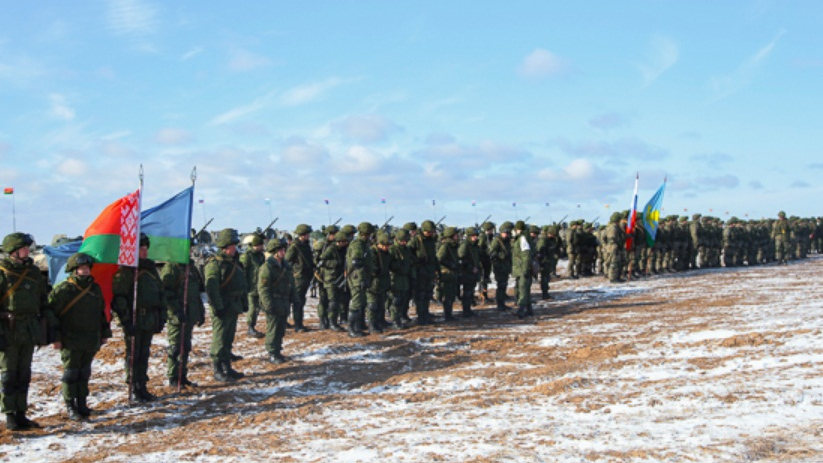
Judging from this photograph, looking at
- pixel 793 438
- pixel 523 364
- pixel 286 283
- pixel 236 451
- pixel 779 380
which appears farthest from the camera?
pixel 286 283

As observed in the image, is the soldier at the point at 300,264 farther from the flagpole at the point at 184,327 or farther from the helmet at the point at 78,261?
the helmet at the point at 78,261

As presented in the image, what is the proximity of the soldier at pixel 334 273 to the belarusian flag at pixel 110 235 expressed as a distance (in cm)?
499

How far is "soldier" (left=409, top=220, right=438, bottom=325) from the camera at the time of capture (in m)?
14.6

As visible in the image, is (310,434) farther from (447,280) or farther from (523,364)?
(447,280)

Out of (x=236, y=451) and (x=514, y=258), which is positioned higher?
(x=514, y=258)

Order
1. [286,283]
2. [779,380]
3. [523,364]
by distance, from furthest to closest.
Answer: [286,283] → [523,364] → [779,380]

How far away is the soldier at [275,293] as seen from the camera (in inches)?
411

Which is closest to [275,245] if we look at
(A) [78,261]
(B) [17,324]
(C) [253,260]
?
(C) [253,260]

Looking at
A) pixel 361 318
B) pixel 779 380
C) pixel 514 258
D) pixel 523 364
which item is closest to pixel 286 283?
pixel 361 318

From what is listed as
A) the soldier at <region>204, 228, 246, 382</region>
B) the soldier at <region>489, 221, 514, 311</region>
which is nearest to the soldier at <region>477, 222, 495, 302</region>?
the soldier at <region>489, 221, 514, 311</region>

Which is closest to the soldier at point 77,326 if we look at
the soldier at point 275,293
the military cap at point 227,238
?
the military cap at point 227,238

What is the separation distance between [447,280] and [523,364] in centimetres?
543

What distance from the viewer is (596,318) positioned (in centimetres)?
1391

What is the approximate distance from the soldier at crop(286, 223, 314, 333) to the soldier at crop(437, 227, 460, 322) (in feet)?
9.35
